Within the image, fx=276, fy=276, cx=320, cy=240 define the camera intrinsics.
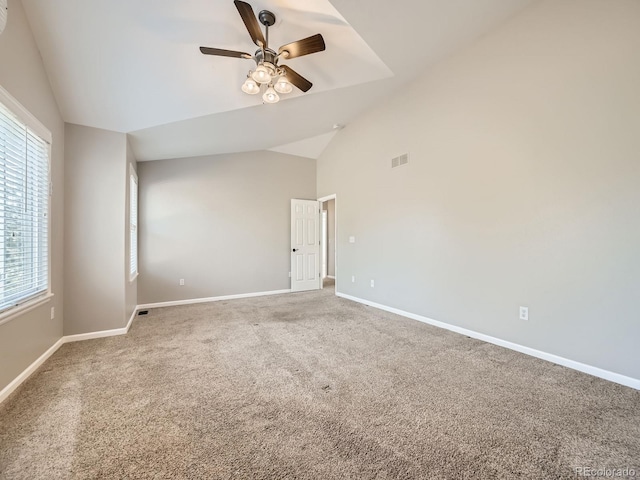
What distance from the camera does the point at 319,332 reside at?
344 centimetres

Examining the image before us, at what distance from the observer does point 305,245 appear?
20.1ft

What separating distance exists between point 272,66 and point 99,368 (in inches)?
122

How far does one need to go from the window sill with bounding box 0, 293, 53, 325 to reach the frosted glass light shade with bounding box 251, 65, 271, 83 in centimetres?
263

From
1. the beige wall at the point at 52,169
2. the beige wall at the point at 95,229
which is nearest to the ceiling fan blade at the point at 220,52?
the beige wall at the point at 52,169

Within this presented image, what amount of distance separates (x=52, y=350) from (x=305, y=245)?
421cm

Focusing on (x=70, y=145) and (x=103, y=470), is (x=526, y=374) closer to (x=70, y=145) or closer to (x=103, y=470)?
(x=103, y=470)

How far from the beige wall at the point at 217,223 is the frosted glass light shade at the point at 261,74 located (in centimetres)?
324

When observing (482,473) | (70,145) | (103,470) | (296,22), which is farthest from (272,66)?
(482,473)

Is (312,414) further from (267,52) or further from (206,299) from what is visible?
(206,299)

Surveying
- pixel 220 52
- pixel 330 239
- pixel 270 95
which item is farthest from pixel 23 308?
pixel 330 239

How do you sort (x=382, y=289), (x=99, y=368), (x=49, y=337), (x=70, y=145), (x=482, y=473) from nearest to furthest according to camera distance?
(x=482, y=473)
(x=99, y=368)
(x=49, y=337)
(x=70, y=145)
(x=382, y=289)

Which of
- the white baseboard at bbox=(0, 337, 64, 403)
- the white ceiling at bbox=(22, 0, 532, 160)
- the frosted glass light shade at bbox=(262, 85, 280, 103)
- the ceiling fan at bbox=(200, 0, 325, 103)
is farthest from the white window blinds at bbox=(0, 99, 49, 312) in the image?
the frosted glass light shade at bbox=(262, 85, 280, 103)

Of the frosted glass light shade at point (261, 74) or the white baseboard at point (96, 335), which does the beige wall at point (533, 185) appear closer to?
the frosted glass light shade at point (261, 74)

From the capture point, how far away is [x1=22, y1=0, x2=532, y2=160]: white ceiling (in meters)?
2.28
